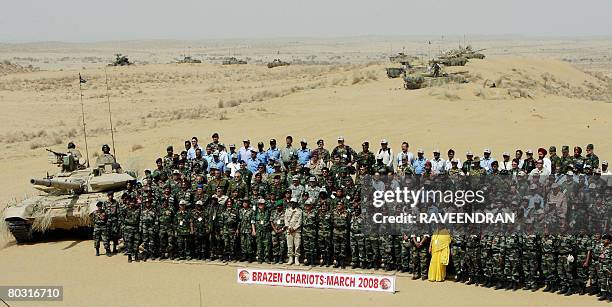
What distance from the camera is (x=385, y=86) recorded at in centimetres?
3741

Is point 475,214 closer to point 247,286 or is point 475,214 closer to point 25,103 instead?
point 247,286

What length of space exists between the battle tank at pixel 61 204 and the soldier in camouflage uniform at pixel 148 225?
1967mm

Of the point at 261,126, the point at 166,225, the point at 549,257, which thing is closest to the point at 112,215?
the point at 166,225

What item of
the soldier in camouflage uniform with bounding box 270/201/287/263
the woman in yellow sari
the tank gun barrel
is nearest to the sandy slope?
the woman in yellow sari

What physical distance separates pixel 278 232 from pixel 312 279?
1.31 metres

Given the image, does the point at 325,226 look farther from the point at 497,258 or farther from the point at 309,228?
the point at 497,258

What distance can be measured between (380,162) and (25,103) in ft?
118

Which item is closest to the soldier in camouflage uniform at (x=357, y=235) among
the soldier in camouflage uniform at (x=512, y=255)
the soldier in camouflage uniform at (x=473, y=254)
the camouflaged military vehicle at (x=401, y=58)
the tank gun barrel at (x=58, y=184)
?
the soldier in camouflage uniform at (x=473, y=254)

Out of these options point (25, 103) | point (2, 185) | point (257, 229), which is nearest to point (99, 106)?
point (25, 103)

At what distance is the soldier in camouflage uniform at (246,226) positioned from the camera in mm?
14406

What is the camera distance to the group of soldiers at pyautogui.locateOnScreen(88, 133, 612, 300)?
12.3m

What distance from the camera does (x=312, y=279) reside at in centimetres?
1335

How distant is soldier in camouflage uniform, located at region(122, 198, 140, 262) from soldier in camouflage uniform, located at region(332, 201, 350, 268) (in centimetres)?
420

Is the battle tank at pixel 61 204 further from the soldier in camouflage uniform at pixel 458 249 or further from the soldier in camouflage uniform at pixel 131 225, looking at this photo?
the soldier in camouflage uniform at pixel 458 249
